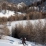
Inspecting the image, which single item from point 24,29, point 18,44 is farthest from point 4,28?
point 18,44

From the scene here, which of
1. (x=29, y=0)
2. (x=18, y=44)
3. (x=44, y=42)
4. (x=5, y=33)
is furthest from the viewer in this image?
(x=29, y=0)

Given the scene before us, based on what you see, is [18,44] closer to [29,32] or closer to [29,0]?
[29,32]

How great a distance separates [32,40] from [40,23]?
155 cm

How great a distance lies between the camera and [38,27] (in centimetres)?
1572

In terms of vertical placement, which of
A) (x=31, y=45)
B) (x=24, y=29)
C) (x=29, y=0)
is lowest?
(x=31, y=45)

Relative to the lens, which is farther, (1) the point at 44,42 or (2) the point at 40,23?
(2) the point at 40,23

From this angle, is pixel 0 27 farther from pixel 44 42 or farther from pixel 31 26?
pixel 44 42

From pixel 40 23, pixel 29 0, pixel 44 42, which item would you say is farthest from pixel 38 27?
pixel 29 0

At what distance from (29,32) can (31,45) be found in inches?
97.1

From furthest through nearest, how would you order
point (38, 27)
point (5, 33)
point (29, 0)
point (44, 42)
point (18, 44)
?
point (29, 0) < point (5, 33) < point (38, 27) < point (44, 42) < point (18, 44)

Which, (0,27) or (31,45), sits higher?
(0,27)

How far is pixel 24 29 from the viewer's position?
1642 centimetres

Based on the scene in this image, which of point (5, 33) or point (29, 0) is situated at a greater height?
point (29, 0)

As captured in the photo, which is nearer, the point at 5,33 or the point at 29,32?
the point at 29,32
